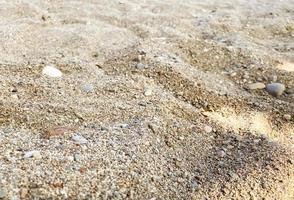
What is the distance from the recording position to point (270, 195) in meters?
2.01

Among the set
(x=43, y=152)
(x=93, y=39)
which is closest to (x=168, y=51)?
(x=93, y=39)

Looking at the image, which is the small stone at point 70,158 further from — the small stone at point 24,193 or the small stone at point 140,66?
the small stone at point 140,66

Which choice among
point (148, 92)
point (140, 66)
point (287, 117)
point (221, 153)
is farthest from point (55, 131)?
point (287, 117)

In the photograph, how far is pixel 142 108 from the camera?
2.62 meters

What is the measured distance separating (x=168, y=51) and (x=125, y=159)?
166 cm

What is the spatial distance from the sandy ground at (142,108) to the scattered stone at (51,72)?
5cm

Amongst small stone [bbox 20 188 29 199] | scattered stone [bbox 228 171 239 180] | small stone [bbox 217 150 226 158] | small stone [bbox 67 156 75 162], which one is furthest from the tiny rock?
small stone [bbox 20 188 29 199]

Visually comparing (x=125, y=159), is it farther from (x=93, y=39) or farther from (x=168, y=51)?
(x=93, y=39)

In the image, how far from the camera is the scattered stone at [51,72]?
3023 mm

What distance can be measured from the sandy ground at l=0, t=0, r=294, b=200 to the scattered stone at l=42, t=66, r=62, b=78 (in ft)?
0.16

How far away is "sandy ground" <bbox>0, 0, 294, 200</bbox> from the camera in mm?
1997

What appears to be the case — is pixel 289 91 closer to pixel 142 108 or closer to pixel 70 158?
pixel 142 108

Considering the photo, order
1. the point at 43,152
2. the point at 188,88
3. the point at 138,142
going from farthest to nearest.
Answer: the point at 188,88 < the point at 138,142 < the point at 43,152

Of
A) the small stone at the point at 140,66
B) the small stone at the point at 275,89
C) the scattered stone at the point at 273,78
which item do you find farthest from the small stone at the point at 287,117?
the small stone at the point at 140,66
